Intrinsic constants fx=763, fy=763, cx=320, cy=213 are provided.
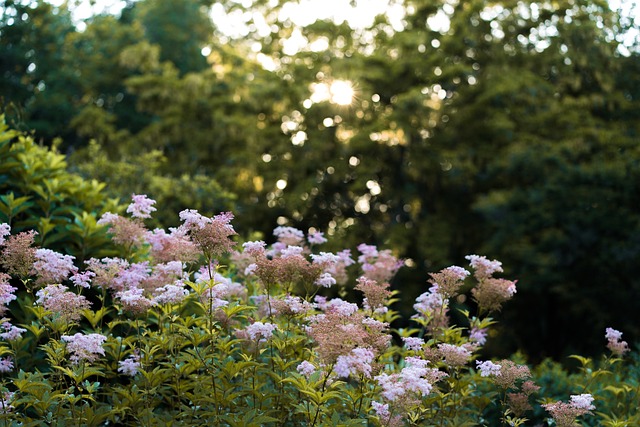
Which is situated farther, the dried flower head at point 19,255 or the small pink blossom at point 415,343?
the small pink blossom at point 415,343

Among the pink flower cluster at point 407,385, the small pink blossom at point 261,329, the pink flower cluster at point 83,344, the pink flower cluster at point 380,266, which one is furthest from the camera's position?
the pink flower cluster at point 380,266

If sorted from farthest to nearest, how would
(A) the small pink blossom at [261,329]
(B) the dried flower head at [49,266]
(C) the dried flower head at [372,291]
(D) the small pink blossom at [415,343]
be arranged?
(D) the small pink blossom at [415,343] → (C) the dried flower head at [372,291] → (B) the dried flower head at [49,266] → (A) the small pink blossom at [261,329]

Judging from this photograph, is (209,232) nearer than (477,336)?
Yes

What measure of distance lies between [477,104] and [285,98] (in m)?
5.39

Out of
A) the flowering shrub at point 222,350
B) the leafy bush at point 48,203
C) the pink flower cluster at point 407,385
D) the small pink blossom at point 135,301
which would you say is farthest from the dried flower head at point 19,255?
the pink flower cluster at point 407,385

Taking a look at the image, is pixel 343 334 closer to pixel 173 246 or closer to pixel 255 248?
pixel 255 248

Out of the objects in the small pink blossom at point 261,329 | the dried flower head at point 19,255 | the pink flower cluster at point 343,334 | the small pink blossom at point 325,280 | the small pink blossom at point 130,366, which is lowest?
the small pink blossom at point 130,366

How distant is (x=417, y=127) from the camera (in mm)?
21469

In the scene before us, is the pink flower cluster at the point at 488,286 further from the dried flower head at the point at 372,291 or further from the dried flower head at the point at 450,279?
the dried flower head at the point at 372,291

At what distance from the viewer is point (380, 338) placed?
4293mm

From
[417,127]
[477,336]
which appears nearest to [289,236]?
[477,336]

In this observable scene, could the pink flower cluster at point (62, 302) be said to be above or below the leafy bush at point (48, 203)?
below

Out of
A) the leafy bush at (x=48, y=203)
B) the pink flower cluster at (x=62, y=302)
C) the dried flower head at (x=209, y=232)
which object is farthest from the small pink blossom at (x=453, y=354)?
the leafy bush at (x=48, y=203)

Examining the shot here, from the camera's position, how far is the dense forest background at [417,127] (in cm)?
1791
